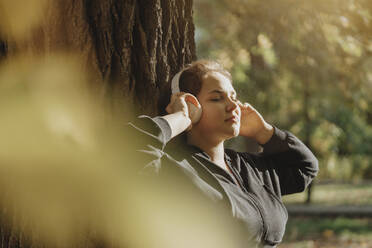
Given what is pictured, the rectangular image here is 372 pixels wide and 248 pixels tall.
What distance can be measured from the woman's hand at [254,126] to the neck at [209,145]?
0.28 metres

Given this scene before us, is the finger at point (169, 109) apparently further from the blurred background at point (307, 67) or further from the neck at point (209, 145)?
the blurred background at point (307, 67)

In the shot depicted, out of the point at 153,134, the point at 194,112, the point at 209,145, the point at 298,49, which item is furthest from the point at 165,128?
the point at 298,49

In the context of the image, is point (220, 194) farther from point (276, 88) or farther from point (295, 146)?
point (276, 88)

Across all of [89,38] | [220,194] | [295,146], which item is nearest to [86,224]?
[220,194]

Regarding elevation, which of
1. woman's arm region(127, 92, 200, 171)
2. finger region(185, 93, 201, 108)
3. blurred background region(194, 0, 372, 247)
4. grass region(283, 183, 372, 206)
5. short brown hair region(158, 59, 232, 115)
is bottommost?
grass region(283, 183, 372, 206)

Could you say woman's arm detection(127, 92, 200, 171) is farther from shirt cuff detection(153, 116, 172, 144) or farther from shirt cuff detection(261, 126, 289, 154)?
shirt cuff detection(261, 126, 289, 154)

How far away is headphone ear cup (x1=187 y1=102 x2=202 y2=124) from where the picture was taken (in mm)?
2303

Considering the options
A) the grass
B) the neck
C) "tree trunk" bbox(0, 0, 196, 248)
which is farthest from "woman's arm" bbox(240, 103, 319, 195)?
the grass

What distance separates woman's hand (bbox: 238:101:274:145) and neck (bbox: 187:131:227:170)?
280 mm

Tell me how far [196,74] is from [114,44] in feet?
1.41

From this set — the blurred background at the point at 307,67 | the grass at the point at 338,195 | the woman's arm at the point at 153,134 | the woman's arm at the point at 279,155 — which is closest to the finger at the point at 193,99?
the woman's arm at the point at 153,134

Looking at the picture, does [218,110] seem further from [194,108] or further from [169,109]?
[169,109]

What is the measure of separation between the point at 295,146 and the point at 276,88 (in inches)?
263

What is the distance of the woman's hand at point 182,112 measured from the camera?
2203 millimetres
